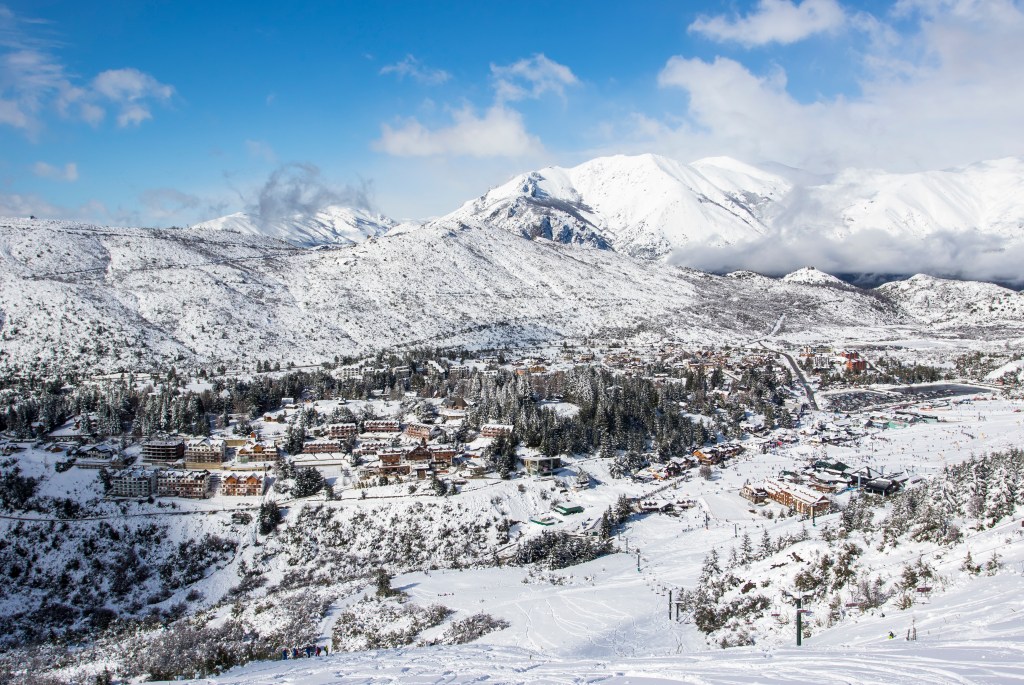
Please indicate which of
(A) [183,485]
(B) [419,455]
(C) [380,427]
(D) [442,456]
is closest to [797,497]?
(D) [442,456]

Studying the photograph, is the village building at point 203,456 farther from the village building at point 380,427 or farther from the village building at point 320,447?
the village building at point 380,427

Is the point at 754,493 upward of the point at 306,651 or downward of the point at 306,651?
upward

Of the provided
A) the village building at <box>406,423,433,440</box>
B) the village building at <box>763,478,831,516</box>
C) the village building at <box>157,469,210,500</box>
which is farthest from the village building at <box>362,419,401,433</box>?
the village building at <box>763,478,831,516</box>

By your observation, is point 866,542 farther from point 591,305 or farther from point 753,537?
point 591,305

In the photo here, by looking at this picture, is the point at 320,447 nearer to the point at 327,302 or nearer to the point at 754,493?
the point at 754,493

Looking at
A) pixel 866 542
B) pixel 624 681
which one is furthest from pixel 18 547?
pixel 866 542

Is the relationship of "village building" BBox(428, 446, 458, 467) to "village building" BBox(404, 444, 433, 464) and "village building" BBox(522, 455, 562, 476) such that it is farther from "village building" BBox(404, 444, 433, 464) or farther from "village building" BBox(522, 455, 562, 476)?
"village building" BBox(522, 455, 562, 476)

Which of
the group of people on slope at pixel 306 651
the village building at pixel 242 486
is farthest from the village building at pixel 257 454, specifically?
the group of people on slope at pixel 306 651
